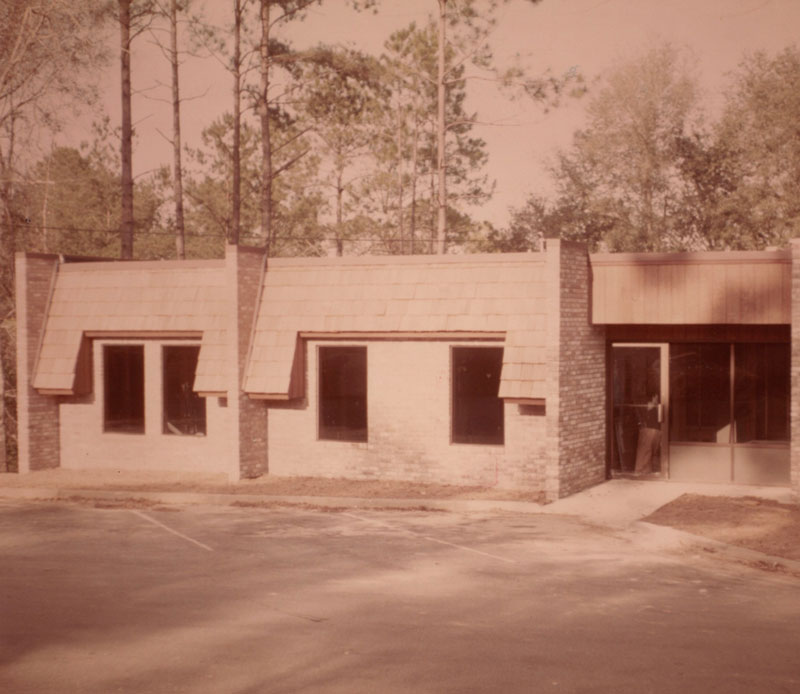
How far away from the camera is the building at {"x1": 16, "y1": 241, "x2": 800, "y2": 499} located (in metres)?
16.4

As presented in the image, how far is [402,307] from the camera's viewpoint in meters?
17.9

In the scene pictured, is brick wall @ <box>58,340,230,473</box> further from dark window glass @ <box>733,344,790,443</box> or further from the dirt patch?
dark window glass @ <box>733,344,790,443</box>

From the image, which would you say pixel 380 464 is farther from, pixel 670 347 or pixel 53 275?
pixel 53 275

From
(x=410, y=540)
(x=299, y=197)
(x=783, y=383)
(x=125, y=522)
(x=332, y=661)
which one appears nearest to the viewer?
(x=332, y=661)

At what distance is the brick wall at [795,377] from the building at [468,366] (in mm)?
45

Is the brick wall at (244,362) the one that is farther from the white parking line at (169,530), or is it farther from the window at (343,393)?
the white parking line at (169,530)

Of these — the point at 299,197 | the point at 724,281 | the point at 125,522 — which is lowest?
the point at 125,522

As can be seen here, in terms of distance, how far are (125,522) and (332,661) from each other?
8229 mm

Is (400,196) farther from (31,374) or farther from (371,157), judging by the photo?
(31,374)

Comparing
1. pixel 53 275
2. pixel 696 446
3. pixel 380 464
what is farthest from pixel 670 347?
pixel 53 275

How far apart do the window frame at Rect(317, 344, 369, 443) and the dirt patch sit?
5.97m

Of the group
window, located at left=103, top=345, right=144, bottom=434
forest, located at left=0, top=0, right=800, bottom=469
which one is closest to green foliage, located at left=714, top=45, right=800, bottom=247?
forest, located at left=0, top=0, right=800, bottom=469

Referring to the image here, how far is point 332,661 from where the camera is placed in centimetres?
817

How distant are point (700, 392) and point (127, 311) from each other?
11522mm
